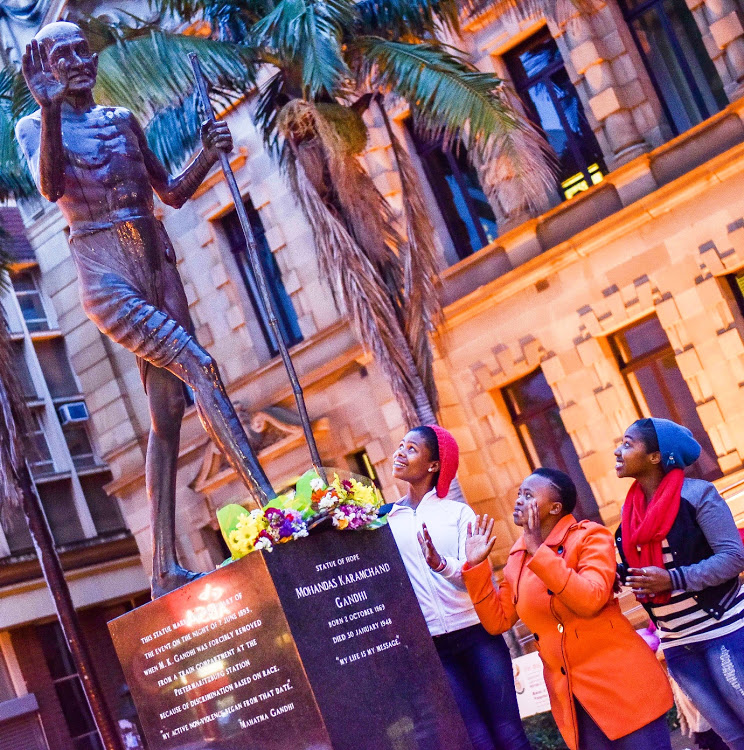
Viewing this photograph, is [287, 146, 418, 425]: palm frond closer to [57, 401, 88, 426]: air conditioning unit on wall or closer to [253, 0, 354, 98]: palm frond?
[253, 0, 354, 98]: palm frond

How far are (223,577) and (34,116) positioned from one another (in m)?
2.73

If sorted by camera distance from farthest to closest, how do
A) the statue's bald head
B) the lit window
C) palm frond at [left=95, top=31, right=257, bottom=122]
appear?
the lit window < palm frond at [left=95, top=31, right=257, bottom=122] < the statue's bald head

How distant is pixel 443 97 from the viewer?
468 inches

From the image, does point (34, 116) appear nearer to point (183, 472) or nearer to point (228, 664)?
point (228, 664)

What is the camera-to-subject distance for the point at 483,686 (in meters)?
4.99

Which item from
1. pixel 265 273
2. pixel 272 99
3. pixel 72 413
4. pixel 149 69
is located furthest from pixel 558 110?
pixel 72 413

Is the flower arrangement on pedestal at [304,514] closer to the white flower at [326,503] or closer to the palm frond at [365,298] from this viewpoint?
the white flower at [326,503]

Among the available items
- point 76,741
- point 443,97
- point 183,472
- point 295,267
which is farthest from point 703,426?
point 76,741

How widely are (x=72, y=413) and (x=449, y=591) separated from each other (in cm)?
2176

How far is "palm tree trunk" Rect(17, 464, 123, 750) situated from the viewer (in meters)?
15.3

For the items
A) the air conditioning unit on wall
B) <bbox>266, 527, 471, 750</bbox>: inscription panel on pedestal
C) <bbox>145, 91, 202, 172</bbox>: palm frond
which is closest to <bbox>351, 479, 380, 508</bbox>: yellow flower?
<bbox>266, 527, 471, 750</bbox>: inscription panel on pedestal

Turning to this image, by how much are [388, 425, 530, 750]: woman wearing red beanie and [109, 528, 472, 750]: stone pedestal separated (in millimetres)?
96

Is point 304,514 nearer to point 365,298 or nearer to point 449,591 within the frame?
point 449,591

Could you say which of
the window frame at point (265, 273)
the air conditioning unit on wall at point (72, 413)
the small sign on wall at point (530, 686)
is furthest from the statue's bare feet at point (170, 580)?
the air conditioning unit on wall at point (72, 413)
